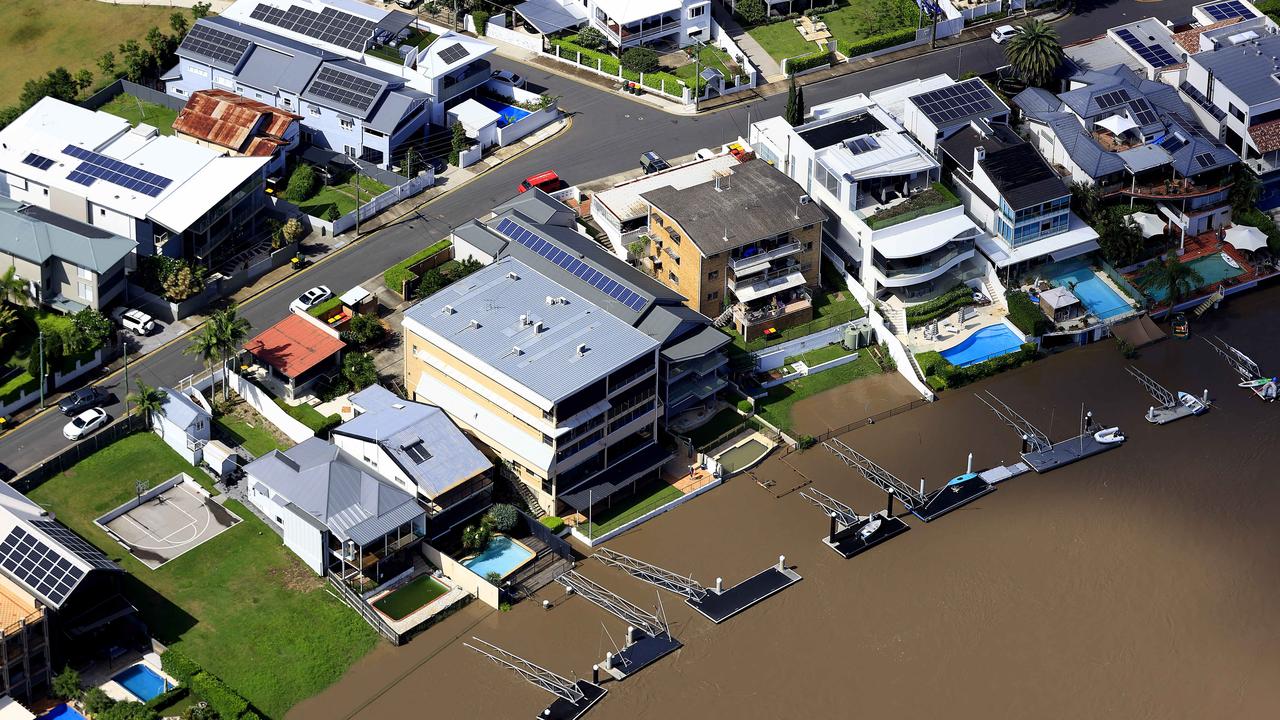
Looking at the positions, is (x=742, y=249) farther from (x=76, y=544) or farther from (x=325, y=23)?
(x=76, y=544)

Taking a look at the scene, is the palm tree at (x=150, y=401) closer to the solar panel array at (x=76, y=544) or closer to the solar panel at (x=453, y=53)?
the solar panel array at (x=76, y=544)

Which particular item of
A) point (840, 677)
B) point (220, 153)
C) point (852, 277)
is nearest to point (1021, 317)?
point (852, 277)

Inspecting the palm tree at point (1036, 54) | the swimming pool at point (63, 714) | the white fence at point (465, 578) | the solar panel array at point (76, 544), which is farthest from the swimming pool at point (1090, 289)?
the swimming pool at point (63, 714)

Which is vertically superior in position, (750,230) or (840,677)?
(750,230)

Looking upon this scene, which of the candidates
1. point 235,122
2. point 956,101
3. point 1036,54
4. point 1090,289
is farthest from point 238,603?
point 1036,54

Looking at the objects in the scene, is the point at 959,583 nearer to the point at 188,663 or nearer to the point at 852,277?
the point at 852,277

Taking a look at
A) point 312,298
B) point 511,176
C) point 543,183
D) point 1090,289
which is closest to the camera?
point 312,298

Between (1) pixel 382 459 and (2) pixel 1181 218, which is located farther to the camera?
(2) pixel 1181 218
